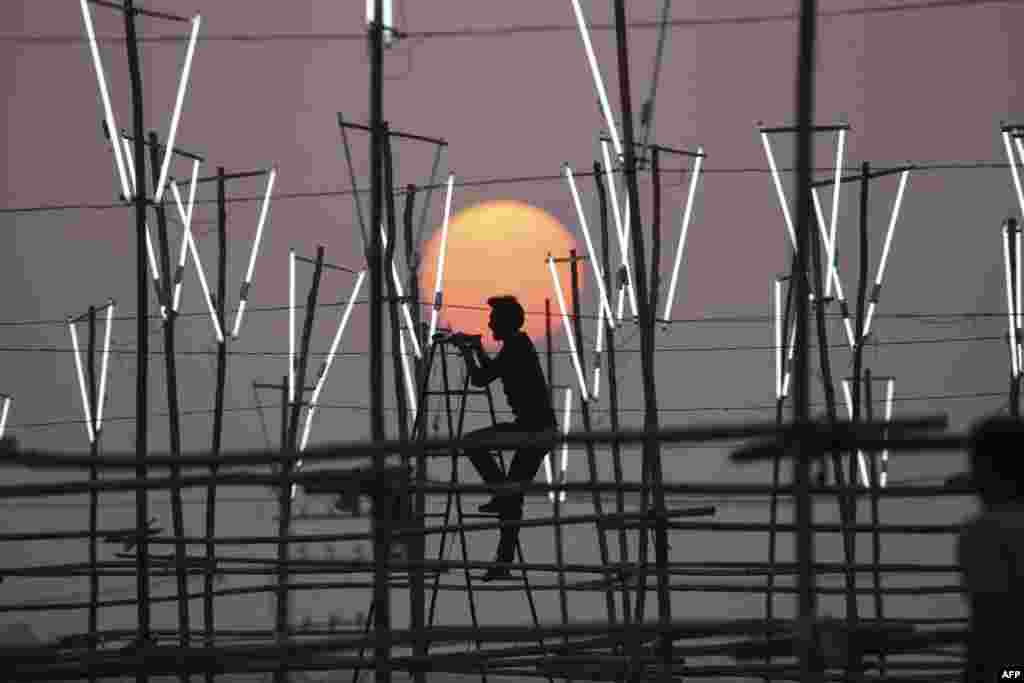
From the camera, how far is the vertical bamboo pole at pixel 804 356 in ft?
13.5

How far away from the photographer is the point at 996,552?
357 centimetres

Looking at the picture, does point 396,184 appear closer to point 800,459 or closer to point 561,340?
point 561,340

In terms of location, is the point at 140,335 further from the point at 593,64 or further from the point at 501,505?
the point at 593,64

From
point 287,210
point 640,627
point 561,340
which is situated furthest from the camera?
point 561,340

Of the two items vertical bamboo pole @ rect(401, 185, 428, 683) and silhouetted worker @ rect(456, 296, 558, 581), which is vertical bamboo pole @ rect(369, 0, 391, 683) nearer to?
vertical bamboo pole @ rect(401, 185, 428, 683)

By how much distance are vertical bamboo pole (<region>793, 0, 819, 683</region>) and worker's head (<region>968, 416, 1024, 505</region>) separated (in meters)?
0.51

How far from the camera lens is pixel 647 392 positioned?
757cm

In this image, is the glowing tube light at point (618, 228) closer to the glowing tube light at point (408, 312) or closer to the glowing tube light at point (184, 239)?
the glowing tube light at point (408, 312)

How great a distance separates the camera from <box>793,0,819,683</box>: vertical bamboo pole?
4102 mm

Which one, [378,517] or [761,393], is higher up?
[761,393]

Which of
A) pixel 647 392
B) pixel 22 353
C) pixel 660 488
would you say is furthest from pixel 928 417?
pixel 22 353

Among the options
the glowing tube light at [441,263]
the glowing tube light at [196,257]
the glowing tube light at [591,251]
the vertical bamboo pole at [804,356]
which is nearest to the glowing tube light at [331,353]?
the glowing tube light at [196,257]

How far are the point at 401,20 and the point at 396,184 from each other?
14.7 ft

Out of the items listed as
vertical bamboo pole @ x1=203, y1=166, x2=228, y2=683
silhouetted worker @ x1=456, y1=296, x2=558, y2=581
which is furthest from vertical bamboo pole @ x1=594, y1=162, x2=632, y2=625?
vertical bamboo pole @ x1=203, y1=166, x2=228, y2=683
